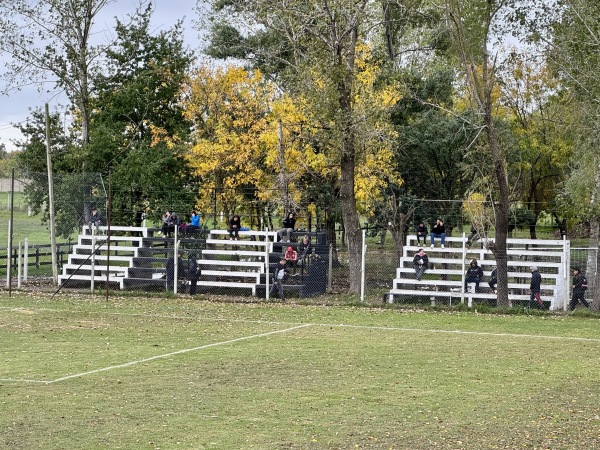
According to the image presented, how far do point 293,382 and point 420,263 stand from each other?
1543 cm

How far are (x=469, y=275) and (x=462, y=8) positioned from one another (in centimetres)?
779

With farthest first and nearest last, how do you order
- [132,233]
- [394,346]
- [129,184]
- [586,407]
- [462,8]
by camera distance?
[129,184] < [132,233] < [462,8] < [394,346] < [586,407]

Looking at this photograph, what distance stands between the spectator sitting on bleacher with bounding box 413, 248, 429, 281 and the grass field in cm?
481


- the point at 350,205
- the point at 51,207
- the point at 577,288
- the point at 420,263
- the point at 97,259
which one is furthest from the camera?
the point at 97,259

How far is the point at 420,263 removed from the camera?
1163 inches

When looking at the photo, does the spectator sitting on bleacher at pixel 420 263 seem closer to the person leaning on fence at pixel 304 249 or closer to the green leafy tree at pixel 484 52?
the green leafy tree at pixel 484 52

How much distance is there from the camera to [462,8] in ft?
92.4

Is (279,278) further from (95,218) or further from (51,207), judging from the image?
(51,207)

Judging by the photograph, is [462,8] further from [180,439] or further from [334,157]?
[180,439]

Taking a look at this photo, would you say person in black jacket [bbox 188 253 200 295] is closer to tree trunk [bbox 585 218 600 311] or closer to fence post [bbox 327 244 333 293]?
fence post [bbox 327 244 333 293]

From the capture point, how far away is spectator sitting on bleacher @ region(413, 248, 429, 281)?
97.0 feet

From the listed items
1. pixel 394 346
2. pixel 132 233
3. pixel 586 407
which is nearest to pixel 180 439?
pixel 586 407

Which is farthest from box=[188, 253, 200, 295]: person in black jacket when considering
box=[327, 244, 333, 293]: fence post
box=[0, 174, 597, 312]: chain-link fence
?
box=[327, 244, 333, 293]: fence post

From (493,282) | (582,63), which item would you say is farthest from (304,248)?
(582,63)
